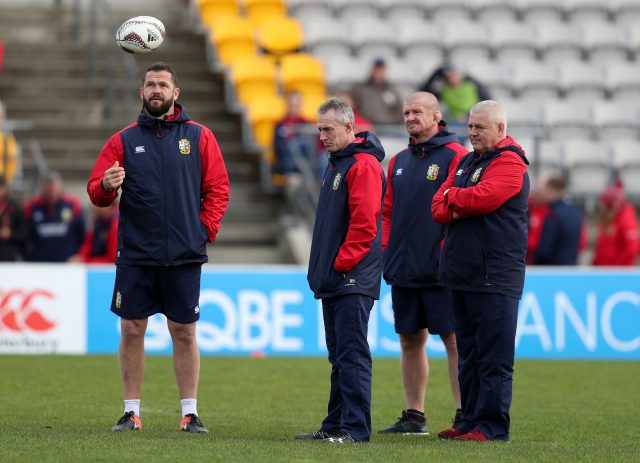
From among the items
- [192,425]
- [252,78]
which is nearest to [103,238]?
[252,78]

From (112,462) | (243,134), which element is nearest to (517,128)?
(243,134)

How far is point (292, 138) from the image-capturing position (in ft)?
58.9

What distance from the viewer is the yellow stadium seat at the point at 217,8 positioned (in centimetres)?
2219

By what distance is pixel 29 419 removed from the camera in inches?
363

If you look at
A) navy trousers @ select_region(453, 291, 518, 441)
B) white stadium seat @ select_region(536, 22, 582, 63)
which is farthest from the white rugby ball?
white stadium seat @ select_region(536, 22, 582, 63)

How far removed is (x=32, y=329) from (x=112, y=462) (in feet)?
26.4

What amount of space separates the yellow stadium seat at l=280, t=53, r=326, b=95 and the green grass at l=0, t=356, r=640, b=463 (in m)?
6.76

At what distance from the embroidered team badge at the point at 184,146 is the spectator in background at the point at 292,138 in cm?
899

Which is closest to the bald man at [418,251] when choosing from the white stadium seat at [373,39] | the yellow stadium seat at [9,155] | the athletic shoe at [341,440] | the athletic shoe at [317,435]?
the athletic shoe at [317,435]

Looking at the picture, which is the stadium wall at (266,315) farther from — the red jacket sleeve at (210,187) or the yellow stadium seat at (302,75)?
the red jacket sleeve at (210,187)

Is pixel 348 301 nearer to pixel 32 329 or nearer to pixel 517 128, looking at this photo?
pixel 32 329

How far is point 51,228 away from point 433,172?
829 centimetres

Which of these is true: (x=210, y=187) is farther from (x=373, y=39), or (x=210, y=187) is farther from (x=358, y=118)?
(x=373, y=39)

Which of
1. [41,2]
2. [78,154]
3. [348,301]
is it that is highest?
[41,2]
